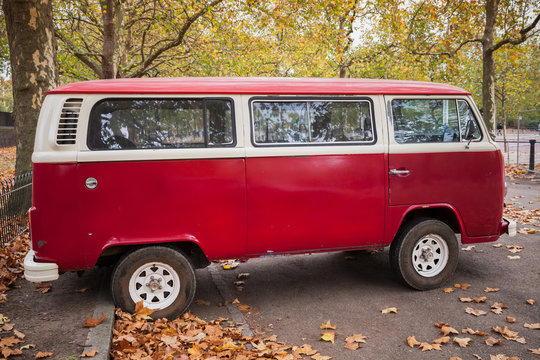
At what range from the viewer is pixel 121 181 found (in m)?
4.33

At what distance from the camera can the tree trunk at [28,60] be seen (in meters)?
8.08

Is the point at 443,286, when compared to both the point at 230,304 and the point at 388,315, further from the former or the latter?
the point at 230,304

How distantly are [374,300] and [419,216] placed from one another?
4.01ft

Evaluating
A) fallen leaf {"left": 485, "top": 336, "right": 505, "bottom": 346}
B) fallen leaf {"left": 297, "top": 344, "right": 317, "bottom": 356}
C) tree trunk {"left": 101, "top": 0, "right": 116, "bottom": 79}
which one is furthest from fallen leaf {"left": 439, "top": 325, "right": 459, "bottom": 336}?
tree trunk {"left": 101, "top": 0, "right": 116, "bottom": 79}

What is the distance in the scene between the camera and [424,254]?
17.7 feet

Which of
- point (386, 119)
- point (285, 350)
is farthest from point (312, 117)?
point (285, 350)

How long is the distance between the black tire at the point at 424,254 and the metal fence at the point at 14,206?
581 centimetres

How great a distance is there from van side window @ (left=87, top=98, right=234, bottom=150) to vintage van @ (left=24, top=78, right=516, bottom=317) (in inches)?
0.4

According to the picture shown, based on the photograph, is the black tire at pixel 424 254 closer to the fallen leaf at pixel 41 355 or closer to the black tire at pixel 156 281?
the black tire at pixel 156 281

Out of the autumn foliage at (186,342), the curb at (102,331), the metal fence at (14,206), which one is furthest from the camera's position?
the metal fence at (14,206)

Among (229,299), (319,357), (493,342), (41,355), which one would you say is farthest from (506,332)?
(41,355)

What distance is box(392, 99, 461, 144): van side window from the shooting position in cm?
520

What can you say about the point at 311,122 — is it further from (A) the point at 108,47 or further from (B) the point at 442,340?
(A) the point at 108,47

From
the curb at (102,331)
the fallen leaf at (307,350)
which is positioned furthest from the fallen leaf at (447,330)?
the curb at (102,331)
